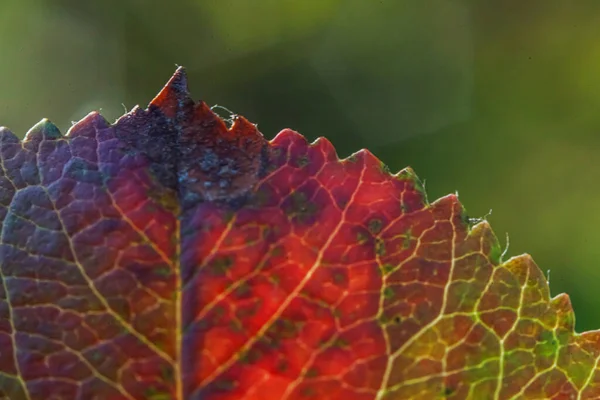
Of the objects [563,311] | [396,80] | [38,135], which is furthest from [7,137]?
[396,80]

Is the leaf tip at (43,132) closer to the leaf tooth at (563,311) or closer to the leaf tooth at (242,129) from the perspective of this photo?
the leaf tooth at (242,129)

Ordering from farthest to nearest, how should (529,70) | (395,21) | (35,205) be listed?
(395,21), (529,70), (35,205)

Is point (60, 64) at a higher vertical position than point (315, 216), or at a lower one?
higher

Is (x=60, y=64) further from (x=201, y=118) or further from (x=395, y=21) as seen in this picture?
(x=201, y=118)

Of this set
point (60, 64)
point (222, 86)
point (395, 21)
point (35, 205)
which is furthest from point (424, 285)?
point (60, 64)

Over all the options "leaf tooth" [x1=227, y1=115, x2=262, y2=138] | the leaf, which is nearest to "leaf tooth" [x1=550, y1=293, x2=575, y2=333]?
the leaf

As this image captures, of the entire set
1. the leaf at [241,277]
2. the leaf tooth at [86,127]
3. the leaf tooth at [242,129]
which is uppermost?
the leaf tooth at [86,127]

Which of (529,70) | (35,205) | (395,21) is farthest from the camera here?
(395,21)

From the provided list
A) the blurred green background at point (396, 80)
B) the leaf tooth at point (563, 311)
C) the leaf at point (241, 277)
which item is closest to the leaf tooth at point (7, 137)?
the leaf at point (241, 277)
